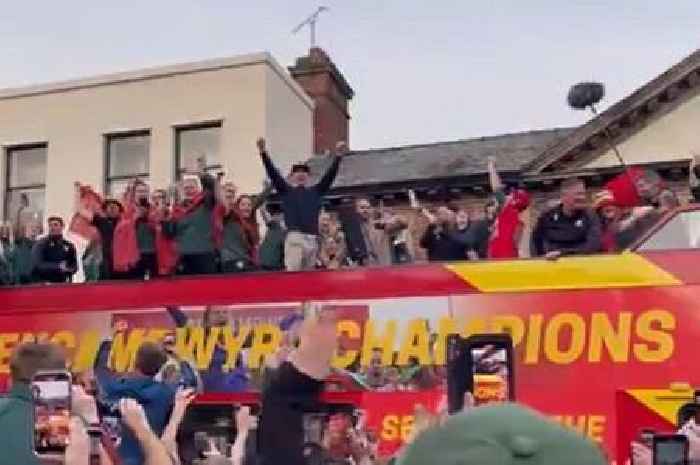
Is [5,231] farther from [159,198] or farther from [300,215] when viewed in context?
[300,215]

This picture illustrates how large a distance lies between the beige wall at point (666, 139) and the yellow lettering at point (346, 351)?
19957mm

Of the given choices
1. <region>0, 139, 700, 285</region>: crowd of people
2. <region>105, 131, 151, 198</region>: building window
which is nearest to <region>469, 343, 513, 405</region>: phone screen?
<region>0, 139, 700, 285</region>: crowd of people

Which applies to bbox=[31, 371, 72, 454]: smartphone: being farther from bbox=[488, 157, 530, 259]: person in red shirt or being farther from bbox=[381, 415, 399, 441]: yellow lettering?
bbox=[488, 157, 530, 259]: person in red shirt

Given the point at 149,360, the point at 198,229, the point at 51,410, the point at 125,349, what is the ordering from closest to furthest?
the point at 51,410, the point at 149,360, the point at 125,349, the point at 198,229

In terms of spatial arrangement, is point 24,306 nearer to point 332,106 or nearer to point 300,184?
point 300,184

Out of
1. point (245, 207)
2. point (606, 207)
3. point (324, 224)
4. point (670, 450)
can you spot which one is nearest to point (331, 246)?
point (324, 224)

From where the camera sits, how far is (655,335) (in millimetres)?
8406

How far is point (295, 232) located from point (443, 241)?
1282 mm

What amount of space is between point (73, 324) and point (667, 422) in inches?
184

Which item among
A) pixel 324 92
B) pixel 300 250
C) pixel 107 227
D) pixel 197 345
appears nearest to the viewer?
pixel 197 345

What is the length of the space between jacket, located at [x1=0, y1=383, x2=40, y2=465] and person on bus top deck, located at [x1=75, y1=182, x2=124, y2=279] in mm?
6137

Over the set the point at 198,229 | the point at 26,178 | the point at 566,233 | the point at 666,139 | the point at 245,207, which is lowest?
the point at 566,233

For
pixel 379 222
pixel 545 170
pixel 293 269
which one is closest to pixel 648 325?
pixel 293 269

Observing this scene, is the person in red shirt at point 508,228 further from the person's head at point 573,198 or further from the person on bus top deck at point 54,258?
the person on bus top deck at point 54,258
